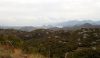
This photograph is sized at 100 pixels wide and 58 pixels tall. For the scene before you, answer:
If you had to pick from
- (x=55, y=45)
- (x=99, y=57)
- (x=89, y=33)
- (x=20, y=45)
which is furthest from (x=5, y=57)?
(x=89, y=33)

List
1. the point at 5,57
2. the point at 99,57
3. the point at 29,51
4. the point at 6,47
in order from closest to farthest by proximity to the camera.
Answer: the point at 5,57 → the point at 6,47 → the point at 29,51 → the point at 99,57

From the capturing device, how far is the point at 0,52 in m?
9.60

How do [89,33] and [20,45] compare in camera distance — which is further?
[89,33]

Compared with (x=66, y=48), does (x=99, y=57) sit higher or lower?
higher

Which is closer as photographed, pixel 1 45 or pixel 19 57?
pixel 19 57

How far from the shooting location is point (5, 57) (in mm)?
9297

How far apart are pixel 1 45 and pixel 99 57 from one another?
949 centimetres

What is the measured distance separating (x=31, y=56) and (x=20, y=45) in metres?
2.63

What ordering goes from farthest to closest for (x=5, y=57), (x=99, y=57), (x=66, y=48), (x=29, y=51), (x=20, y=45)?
(x=66, y=48), (x=99, y=57), (x=20, y=45), (x=29, y=51), (x=5, y=57)

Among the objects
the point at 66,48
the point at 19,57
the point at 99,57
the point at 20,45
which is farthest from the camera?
the point at 66,48

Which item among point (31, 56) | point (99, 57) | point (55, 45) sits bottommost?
point (55, 45)

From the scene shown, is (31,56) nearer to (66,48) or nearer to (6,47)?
(6,47)

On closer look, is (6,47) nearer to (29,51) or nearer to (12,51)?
(12,51)

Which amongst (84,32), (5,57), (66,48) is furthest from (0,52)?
(84,32)
